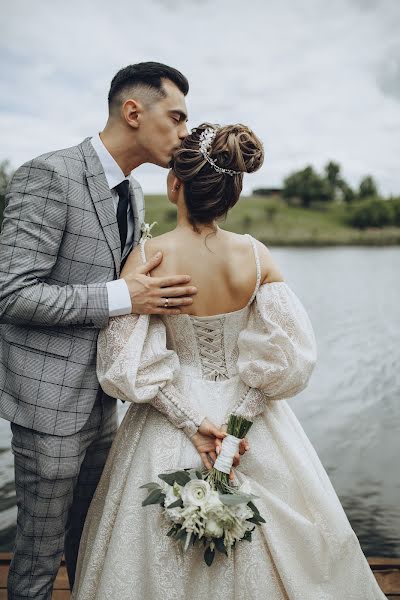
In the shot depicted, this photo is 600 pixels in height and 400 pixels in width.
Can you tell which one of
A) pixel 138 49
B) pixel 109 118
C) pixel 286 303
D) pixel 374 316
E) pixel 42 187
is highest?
pixel 138 49

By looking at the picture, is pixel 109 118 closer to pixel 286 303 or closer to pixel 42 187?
pixel 42 187

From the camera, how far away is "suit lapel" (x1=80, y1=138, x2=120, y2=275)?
5.82 ft

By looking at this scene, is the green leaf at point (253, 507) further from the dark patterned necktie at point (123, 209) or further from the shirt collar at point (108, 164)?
the shirt collar at point (108, 164)

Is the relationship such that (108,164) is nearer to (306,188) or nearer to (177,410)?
(177,410)

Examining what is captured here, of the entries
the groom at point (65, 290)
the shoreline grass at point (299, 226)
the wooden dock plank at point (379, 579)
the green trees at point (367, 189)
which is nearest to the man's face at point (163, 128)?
the groom at point (65, 290)

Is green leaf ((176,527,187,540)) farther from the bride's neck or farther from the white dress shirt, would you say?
the bride's neck

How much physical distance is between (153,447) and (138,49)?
55469mm

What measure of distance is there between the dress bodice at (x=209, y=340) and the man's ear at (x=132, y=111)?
1.25 feet

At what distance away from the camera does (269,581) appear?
167 centimetres

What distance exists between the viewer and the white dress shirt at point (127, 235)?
1.67 m

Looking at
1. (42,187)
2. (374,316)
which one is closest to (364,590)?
(42,187)

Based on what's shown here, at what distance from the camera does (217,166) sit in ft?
5.50

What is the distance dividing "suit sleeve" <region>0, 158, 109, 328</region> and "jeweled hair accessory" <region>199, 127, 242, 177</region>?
429 mm

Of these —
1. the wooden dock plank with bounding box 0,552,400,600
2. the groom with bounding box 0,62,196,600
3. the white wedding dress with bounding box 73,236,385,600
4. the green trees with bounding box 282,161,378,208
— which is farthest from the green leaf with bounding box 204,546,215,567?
the green trees with bounding box 282,161,378,208
